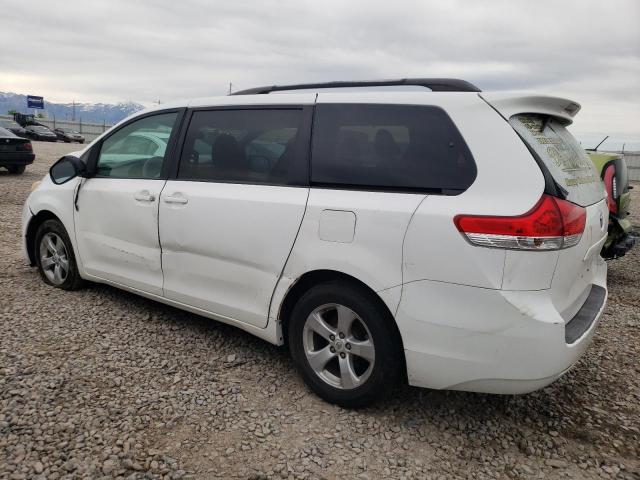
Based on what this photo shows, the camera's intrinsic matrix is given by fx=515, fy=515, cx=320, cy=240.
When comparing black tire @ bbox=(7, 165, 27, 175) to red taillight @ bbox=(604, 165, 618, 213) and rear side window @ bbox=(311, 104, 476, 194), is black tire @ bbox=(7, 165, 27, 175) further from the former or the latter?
red taillight @ bbox=(604, 165, 618, 213)

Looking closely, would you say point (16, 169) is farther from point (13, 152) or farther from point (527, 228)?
point (527, 228)

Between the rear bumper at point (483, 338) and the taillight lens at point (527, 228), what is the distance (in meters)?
0.22

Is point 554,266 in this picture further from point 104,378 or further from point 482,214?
point 104,378

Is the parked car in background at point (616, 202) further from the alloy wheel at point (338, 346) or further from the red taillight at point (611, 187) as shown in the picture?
the alloy wheel at point (338, 346)

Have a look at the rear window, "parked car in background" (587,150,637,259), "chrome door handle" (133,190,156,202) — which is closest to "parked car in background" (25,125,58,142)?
"chrome door handle" (133,190,156,202)

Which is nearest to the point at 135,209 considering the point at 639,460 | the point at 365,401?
the point at 365,401

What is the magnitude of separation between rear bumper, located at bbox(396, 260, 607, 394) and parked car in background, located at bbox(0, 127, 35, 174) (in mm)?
13769

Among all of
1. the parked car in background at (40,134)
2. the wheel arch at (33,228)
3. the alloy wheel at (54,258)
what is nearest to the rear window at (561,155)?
the alloy wheel at (54,258)

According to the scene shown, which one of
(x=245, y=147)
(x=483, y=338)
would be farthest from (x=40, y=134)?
(x=483, y=338)

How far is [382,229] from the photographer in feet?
8.44

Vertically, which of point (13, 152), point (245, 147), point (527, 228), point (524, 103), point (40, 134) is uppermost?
point (524, 103)

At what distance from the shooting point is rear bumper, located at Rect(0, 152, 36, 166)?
13141 millimetres

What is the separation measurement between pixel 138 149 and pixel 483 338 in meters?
2.95

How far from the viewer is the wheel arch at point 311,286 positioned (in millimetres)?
2648
